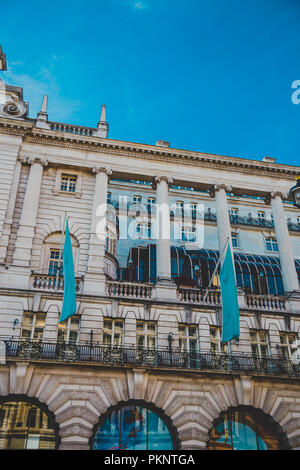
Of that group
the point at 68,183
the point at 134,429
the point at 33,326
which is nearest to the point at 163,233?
the point at 68,183

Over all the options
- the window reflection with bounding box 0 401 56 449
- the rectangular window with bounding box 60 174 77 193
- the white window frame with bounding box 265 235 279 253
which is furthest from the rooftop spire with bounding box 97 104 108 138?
the white window frame with bounding box 265 235 279 253

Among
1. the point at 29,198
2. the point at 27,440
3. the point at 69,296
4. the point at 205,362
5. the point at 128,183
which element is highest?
the point at 128,183

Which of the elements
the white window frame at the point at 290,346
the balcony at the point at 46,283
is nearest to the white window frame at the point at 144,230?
the balcony at the point at 46,283

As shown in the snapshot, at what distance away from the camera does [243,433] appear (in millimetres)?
22812

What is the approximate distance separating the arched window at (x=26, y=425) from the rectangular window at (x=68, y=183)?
14651mm

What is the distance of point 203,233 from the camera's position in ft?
139

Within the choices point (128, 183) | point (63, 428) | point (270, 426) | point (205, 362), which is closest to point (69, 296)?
point (63, 428)

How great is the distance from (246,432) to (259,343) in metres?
5.40

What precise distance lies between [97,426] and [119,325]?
229 inches

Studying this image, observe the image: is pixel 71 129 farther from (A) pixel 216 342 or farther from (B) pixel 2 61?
(A) pixel 216 342

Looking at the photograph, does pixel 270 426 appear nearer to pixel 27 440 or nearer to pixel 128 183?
pixel 27 440

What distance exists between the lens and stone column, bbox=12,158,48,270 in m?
26.3

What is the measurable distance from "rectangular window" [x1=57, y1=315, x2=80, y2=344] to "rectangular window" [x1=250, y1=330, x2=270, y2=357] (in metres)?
10.8

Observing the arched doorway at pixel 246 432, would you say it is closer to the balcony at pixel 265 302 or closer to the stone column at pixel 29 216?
the balcony at pixel 265 302
